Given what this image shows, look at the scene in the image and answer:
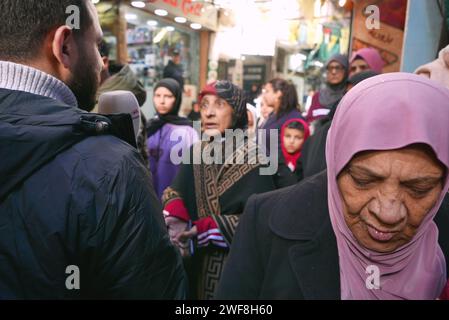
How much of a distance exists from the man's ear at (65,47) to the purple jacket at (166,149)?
217 cm

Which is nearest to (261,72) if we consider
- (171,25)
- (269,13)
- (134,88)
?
(171,25)

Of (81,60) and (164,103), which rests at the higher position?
(81,60)

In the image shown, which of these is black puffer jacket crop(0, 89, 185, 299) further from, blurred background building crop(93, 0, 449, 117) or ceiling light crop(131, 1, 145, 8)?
ceiling light crop(131, 1, 145, 8)

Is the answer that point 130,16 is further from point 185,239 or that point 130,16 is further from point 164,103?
point 185,239

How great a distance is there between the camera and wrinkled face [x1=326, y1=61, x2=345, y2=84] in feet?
11.9

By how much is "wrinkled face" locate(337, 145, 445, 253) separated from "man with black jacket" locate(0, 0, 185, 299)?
21.2 inches

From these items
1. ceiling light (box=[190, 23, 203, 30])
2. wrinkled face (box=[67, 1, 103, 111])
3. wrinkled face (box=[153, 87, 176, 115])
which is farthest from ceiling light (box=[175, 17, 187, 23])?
wrinkled face (box=[67, 1, 103, 111])

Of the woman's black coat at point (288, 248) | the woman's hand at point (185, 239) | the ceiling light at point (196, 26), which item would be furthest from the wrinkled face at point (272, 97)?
the ceiling light at point (196, 26)

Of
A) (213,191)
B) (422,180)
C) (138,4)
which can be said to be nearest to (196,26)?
(138,4)

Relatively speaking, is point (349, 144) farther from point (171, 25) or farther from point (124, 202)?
point (171, 25)

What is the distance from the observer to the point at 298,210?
3.65 feet

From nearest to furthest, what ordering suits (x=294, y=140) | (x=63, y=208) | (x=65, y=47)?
(x=63, y=208), (x=65, y=47), (x=294, y=140)

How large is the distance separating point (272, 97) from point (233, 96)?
185cm

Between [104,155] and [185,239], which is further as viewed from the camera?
[185,239]
